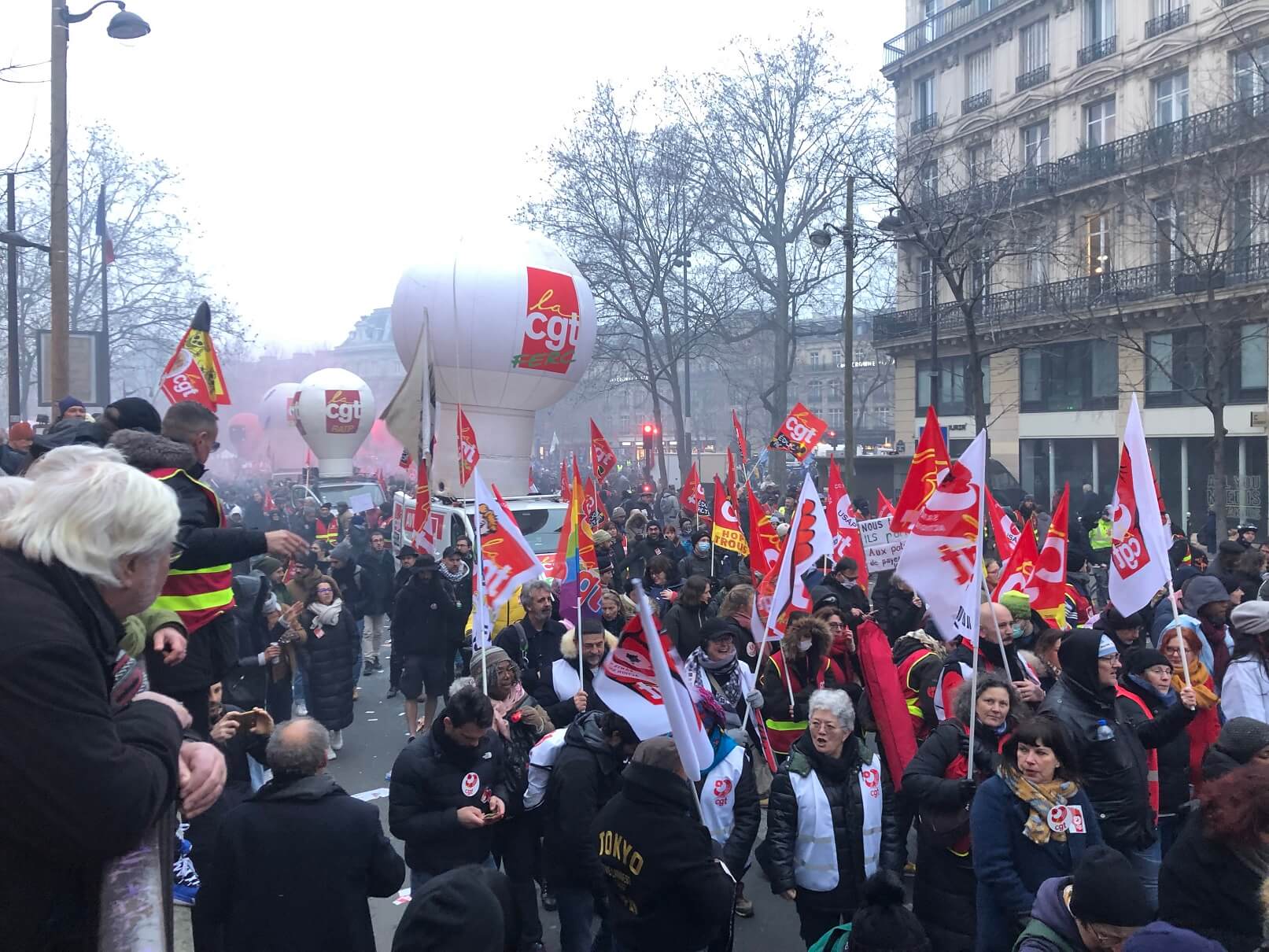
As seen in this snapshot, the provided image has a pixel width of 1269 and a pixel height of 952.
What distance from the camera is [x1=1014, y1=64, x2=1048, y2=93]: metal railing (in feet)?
108

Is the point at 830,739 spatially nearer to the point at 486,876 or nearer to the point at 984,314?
the point at 486,876

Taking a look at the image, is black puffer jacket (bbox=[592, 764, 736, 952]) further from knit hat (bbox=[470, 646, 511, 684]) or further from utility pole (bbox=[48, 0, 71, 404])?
utility pole (bbox=[48, 0, 71, 404])

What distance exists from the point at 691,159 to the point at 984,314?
11368mm

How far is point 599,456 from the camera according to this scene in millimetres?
17766

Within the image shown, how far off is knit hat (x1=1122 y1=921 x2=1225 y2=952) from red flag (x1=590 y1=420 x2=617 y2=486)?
48.1ft

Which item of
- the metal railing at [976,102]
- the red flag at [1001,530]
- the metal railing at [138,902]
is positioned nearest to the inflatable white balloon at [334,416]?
the metal railing at [976,102]

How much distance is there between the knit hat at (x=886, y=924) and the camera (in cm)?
343

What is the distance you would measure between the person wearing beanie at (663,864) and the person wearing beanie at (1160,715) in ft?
8.88

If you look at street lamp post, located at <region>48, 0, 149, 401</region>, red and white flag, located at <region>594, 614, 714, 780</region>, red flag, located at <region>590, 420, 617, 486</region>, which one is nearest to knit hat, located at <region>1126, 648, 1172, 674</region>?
red and white flag, located at <region>594, 614, 714, 780</region>

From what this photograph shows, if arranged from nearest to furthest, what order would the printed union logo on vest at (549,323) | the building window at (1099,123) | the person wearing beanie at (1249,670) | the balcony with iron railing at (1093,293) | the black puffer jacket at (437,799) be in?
1. the black puffer jacket at (437,799)
2. the person wearing beanie at (1249,670)
3. the printed union logo on vest at (549,323)
4. the balcony with iron railing at (1093,293)
5. the building window at (1099,123)

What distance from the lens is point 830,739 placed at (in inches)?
186

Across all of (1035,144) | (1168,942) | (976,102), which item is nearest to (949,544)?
(1168,942)

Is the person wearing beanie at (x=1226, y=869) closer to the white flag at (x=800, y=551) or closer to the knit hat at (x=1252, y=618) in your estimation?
the knit hat at (x=1252, y=618)

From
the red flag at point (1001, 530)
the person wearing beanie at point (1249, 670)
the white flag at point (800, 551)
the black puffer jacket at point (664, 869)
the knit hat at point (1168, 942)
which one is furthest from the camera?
the red flag at point (1001, 530)
